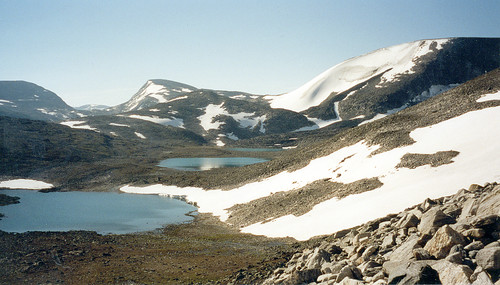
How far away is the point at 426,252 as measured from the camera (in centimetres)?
1250

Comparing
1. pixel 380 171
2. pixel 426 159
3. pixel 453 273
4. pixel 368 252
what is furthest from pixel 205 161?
pixel 453 273

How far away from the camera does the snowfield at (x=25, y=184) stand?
8676 centimetres

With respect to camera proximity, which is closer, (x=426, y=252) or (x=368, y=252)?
(x=426, y=252)

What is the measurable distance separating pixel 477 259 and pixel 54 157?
419 feet

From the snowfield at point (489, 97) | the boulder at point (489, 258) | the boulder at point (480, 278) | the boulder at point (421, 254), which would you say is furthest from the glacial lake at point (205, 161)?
the boulder at point (480, 278)

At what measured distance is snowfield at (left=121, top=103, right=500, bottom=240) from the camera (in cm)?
2828

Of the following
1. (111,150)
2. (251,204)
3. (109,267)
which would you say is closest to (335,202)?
(251,204)

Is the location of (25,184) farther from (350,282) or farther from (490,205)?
(490,205)

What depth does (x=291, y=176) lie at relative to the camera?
176 feet

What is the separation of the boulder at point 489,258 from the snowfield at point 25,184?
97.3m

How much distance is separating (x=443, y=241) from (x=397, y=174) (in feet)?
78.3

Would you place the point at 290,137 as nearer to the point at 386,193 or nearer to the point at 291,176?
the point at 291,176

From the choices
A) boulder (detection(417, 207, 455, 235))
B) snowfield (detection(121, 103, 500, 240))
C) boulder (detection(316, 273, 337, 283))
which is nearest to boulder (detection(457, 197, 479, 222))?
boulder (detection(417, 207, 455, 235))

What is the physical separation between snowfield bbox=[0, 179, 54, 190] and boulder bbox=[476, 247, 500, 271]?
319 feet
